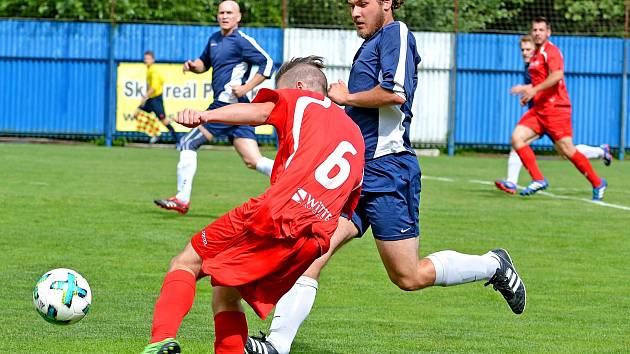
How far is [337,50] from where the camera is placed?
2844cm

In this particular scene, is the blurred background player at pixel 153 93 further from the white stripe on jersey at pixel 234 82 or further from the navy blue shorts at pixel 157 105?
the white stripe on jersey at pixel 234 82

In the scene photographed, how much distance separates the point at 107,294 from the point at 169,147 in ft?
66.9

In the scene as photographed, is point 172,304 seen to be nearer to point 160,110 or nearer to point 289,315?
point 289,315

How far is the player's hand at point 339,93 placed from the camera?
253 inches

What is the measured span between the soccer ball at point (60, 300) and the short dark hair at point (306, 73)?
4.62 ft

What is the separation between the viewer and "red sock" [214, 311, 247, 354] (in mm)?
5652

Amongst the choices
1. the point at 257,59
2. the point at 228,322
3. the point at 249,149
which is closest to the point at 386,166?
the point at 228,322

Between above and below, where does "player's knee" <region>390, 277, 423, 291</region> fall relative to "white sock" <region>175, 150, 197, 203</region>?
above

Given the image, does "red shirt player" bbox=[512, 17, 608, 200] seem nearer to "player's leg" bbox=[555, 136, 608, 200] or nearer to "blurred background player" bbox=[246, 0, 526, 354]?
"player's leg" bbox=[555, 136, 608, 200]

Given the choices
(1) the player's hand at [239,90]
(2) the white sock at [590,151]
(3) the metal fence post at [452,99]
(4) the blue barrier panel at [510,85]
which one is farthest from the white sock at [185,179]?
(4) the blue barrier panel at [510,85]

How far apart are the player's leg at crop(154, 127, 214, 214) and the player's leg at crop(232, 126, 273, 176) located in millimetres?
347

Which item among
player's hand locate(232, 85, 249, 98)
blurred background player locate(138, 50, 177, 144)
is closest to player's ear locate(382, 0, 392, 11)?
player's hand locate(232, 85, 249, 98)

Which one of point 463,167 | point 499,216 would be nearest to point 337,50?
point 463,167

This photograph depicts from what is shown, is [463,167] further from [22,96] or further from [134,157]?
[22,96]
